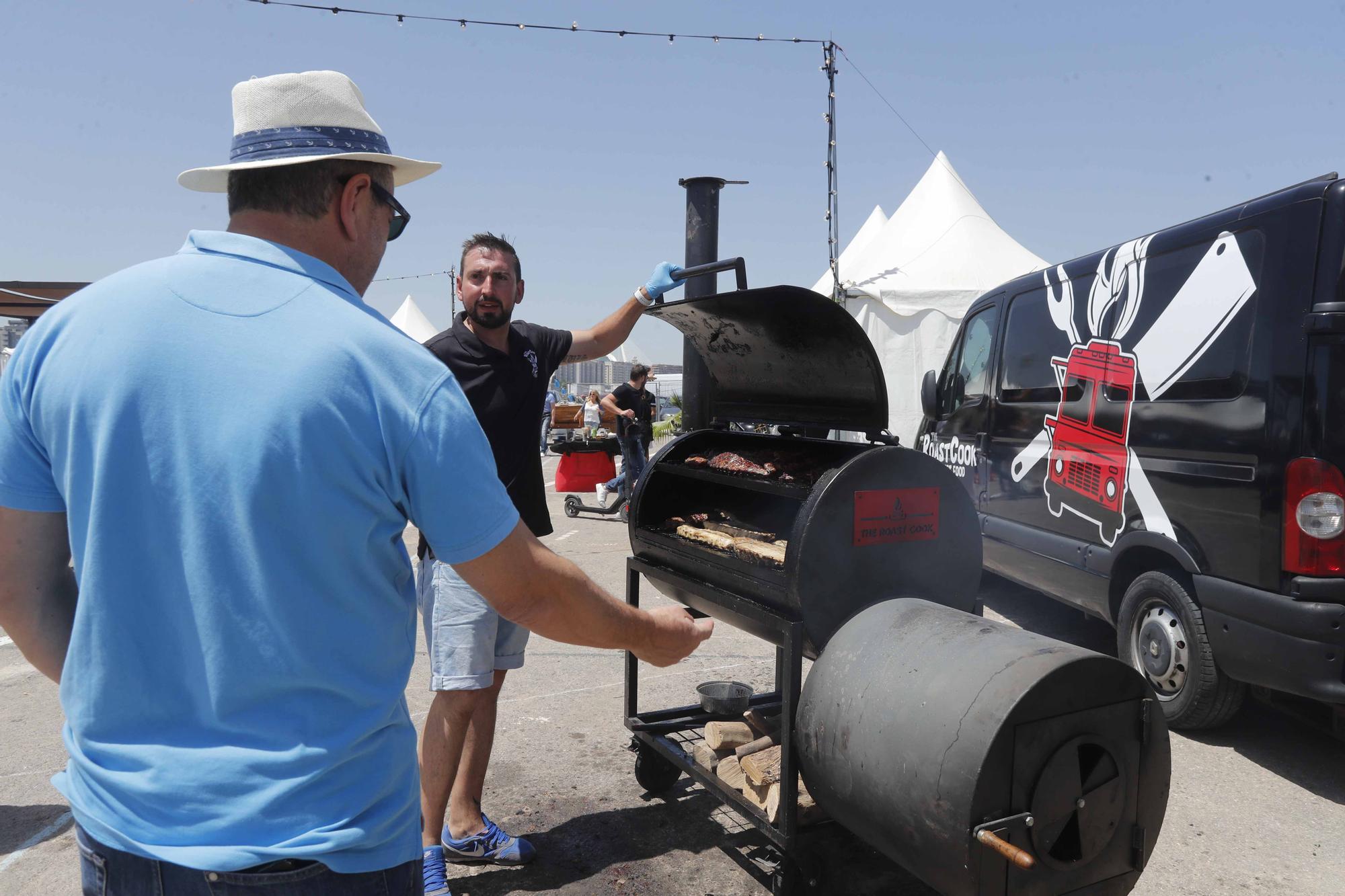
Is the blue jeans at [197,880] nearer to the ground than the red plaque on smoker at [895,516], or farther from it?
nearer to the ground

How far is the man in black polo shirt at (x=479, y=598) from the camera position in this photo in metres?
3.15

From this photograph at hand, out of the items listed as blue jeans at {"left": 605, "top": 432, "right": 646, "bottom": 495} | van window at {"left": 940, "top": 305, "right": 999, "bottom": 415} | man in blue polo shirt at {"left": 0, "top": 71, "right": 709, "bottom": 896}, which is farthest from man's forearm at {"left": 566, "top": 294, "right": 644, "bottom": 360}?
blue jeans at {"left": 605, "top": 432, "right": 646, "bottom": 495}

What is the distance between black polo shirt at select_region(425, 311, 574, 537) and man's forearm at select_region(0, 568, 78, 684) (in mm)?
1790

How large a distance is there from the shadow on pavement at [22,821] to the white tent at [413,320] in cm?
2342

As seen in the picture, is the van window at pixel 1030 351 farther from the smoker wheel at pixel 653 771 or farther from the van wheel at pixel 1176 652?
the smoker wheel at pixel 653 771

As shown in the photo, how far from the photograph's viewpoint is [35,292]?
19094 millimetres

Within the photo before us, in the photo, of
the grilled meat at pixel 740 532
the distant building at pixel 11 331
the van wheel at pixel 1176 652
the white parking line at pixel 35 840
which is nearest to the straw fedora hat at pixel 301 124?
the grilled meat at pixel 740 532

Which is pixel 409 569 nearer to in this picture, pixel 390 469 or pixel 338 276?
pixel 390 469

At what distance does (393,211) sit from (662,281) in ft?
7.03

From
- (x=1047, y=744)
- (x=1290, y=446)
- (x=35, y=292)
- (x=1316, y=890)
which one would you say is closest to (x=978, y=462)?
(x=1290, y=446)

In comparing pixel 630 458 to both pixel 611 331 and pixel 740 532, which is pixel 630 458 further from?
pixel 740 532

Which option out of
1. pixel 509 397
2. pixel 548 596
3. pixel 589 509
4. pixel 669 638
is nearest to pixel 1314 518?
pixel 669 638

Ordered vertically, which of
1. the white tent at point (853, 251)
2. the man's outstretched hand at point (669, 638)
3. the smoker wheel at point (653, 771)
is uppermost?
the white tent at point (853, 251)

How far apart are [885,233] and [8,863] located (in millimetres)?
12651
